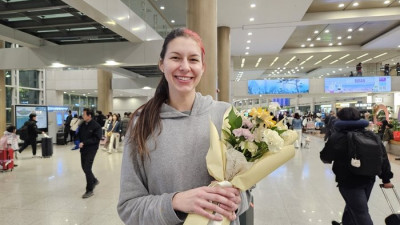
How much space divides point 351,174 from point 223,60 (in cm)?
1035

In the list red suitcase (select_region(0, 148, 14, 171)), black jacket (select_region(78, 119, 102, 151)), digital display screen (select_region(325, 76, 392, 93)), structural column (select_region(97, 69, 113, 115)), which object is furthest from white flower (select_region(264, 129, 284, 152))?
digital display screen (select_region(325, 76, 392, 93))

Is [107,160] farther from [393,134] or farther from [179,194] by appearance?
[393,134]

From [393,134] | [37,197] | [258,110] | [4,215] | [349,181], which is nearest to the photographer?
[258,110]

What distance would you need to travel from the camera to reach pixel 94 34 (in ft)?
35.6

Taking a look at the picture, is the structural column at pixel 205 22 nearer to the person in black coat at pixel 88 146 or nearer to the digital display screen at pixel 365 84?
the person in black coat at pixel 88 146

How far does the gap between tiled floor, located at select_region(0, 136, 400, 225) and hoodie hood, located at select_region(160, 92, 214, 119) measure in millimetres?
3382

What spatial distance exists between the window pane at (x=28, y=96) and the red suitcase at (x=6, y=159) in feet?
36.0

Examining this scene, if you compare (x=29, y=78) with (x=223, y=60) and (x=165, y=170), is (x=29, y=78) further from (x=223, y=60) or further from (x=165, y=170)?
(x=165, y=170)

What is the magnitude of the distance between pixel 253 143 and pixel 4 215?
5.14 m

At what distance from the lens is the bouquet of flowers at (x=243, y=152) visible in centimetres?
99

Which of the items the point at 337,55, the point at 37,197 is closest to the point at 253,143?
the point at 37,197

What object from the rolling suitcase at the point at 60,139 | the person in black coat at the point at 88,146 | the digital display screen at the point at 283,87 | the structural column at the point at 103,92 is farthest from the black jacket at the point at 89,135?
the digital display screen at the point at 283,87

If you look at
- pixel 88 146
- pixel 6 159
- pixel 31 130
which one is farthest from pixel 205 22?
pixel 31 130

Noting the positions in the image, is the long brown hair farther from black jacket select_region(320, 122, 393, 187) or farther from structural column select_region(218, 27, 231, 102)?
structural column select_region(218, 27, 231, 102)
